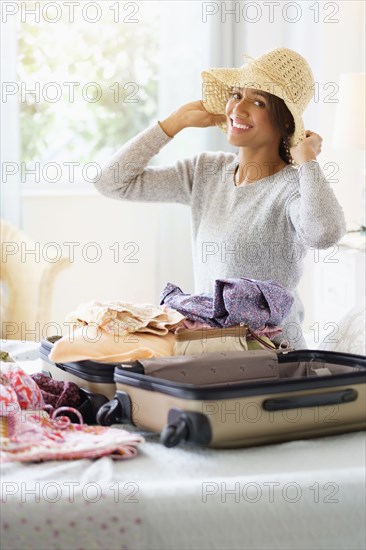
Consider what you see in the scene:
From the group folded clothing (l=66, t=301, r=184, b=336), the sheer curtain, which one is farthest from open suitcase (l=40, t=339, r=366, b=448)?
the sheer curtain

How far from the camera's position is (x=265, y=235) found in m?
2.15

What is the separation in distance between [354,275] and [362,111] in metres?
0.63

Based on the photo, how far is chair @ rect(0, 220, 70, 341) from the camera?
10.9ft

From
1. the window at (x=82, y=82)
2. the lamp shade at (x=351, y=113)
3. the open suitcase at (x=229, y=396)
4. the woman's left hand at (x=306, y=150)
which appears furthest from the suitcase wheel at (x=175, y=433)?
the window at (x=82, y=82)

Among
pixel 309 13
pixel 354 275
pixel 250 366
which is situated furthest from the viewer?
pixel 309 13

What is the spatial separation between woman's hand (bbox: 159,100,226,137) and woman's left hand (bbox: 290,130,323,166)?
354 millimetres

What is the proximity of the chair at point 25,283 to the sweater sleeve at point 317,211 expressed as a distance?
4.85 feet

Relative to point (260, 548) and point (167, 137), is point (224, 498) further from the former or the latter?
point (167, 137)

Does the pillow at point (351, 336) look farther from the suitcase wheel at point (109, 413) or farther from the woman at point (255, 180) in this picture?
the suitcase wheel at point (109, 413)

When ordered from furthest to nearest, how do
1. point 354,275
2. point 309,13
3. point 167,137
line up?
point 309,13
point 354,275
point 167,137

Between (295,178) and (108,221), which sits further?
(108,221)

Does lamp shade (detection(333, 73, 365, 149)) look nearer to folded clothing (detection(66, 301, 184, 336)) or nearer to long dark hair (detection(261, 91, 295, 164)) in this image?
long dark hair (detection(261, 91, 295, 164))

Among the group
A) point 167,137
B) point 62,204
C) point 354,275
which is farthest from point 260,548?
point 62,204

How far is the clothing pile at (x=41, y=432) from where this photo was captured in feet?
4.33
